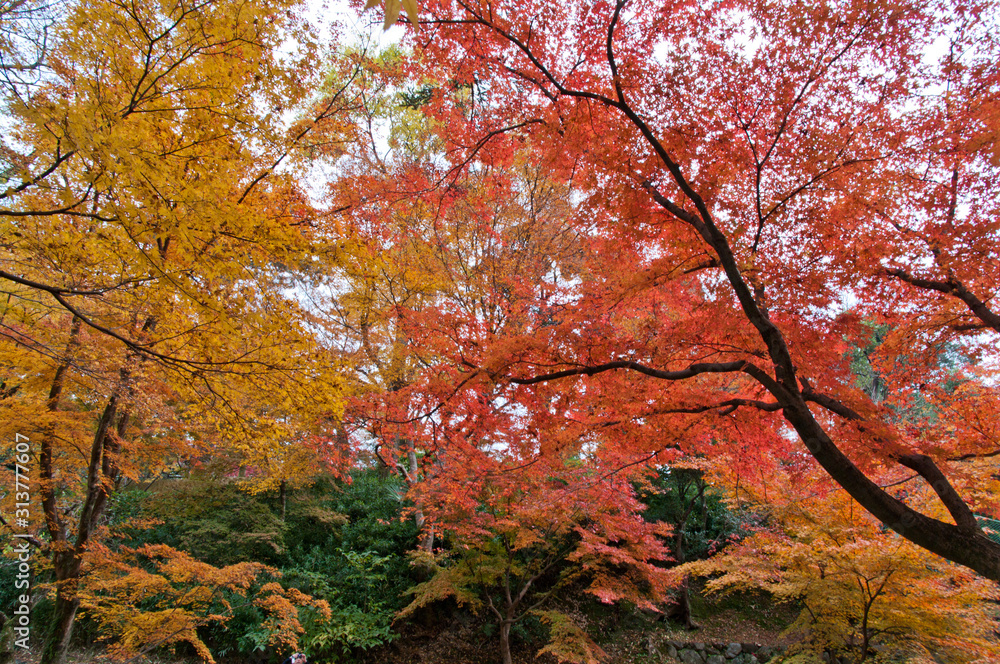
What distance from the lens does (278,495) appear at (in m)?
9.12

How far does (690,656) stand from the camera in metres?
7.96

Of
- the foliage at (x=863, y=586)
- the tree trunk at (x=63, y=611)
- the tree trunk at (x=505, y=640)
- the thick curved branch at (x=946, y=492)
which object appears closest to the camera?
the thick curved branch at (x=946, y=492)

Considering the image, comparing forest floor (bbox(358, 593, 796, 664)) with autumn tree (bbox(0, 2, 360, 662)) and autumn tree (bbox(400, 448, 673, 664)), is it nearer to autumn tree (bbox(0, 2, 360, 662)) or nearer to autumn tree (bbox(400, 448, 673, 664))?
autumn tree (bbox(400, 448, 673, 664))

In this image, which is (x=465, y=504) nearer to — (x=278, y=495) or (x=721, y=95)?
(x=721, y=95)

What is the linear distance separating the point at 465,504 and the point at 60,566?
4.70m

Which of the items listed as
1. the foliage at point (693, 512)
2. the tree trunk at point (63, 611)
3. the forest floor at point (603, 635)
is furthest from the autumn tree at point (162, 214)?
the foliage at point (693, 512)

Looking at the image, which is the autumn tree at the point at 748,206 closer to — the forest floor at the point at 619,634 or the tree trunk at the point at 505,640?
the tree trunk at the point at 505,640

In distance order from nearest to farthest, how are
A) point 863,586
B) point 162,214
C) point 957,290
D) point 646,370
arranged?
point 162,214
point 646,370
point 957,290
point 863,586

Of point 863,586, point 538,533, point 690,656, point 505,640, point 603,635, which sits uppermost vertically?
point 538,533

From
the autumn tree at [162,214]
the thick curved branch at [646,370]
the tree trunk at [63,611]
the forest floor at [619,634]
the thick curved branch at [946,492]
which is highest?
the autumn tree at [162,214]

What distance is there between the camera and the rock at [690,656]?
7.86 metres

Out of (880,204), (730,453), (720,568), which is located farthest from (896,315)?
(720,568)

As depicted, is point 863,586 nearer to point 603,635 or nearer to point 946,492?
point 946,492

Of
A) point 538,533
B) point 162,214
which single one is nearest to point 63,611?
point 162,214
